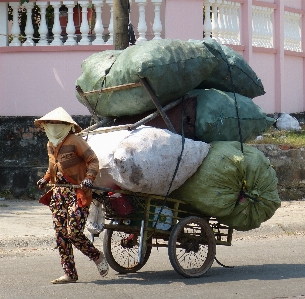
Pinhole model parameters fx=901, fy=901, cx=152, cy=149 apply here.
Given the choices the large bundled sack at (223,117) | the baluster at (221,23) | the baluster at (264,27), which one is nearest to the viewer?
the large bundled sack at (223,117)

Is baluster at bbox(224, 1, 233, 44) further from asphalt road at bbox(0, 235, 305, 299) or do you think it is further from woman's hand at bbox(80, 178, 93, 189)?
woman's hand at bbox(80, 178, 93, 189)

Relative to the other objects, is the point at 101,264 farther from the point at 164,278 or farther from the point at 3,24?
the point at 3,24

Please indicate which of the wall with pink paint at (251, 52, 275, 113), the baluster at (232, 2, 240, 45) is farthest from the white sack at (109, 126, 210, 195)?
the wall with pink paint at (251, 52, 275, 113)

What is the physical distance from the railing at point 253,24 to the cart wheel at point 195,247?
18.3 feet

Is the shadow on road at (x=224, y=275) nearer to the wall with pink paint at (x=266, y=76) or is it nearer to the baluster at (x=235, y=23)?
the baluster at (x=235, y=23)

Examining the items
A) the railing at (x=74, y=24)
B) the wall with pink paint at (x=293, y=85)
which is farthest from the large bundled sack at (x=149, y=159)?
the wall with pink paint at (x=293, y=85)

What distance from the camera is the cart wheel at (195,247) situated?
315 inches

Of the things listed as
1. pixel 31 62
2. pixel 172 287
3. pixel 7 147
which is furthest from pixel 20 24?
pixel 172 287

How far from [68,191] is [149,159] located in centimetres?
74

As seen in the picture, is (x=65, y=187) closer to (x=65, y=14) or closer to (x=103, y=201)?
(x=103, y=201)

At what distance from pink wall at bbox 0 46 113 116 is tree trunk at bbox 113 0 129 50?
2252 mm

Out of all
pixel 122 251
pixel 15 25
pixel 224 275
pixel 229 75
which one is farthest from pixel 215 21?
pixel 224 275

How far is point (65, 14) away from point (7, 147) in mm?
2067

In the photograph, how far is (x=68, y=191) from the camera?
25.1 feet
